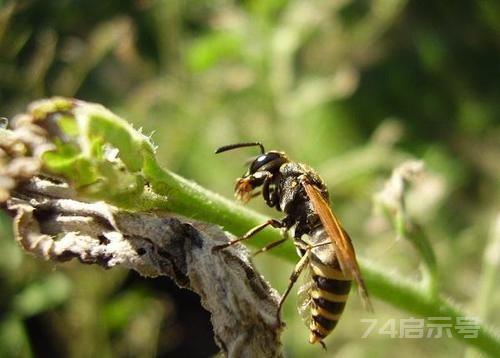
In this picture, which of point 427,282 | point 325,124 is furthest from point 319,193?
point 325,124

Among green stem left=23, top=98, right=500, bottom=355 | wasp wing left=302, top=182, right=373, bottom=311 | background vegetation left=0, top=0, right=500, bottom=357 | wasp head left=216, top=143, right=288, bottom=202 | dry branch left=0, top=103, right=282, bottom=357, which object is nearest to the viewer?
green stem left=23, top=98, right=500, bottom=355

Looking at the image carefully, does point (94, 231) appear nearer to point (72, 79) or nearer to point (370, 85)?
point (72, 79)

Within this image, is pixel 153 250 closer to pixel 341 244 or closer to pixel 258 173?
pixel 341 244

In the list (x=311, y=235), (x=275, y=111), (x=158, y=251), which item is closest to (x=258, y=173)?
(x=311, y=235)

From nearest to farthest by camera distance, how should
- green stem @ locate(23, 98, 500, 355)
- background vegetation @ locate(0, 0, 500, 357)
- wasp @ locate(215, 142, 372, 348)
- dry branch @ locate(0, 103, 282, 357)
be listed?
green stem @ locate(23, 98, 500, 355), dry branch @ locate(0, 103, 282, 357), wasp @ locate(215, 142, 372, 348), background vegetation @ locate(0, 0, 500, 357)

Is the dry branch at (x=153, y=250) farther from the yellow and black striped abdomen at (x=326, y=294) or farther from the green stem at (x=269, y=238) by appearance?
the yellow and black striped abdomen at (x=326, y=294)

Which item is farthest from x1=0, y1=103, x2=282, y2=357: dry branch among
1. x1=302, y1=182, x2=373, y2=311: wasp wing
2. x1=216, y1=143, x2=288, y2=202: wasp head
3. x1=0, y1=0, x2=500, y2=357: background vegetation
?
x1=0, y1=0, x2=500, y2=357: background vegetation

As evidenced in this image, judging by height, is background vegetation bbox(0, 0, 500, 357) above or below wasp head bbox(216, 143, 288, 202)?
below

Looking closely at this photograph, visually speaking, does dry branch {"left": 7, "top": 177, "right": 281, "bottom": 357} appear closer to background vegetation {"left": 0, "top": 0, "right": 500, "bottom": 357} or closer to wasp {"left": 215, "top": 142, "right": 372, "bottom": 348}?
wasp {"left": 215, "top": 142, "right": 372, "bottom": 348}
